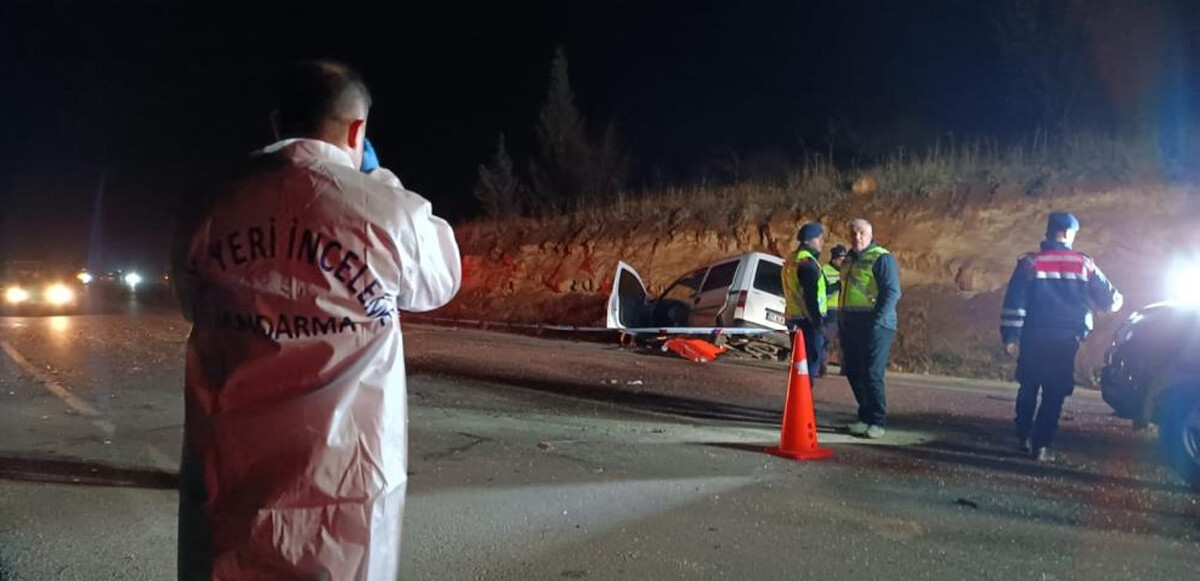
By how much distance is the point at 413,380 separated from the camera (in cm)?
1064

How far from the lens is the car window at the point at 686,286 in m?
15.5

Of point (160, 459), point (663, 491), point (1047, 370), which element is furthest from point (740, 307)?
point (160, 459)

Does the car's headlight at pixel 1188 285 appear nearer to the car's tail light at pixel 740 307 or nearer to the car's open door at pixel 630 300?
the car's tail light at pixel 740 307

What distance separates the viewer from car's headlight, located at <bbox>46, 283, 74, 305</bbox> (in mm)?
24469

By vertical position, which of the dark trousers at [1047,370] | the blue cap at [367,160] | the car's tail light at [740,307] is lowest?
the dark trousers at [1047,370]

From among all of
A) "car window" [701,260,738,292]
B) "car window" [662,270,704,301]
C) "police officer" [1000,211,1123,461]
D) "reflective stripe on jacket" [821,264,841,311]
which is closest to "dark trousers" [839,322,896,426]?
"police officer" [1000,211,1123,461]

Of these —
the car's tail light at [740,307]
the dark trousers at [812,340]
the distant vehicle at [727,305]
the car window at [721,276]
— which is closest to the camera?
the dark trousers at [812,340]

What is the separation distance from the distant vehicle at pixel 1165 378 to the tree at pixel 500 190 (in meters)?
23.4

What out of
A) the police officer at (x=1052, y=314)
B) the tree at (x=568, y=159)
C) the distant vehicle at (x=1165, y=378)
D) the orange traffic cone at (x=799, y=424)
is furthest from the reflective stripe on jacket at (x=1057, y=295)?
the tree at (x=568, y=159)

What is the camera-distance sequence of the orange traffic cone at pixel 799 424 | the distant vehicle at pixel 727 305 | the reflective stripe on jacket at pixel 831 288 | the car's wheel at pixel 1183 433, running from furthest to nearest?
1. the distant vehicle at pixel 727 305
2. the reflective stripe on jacket at pixel 831 288
3. the orange traffic cone at pixel 799 424
4. the car's wheel at pixel 1183 433

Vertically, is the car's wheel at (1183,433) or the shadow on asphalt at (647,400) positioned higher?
the car's wheel at (1183,433)

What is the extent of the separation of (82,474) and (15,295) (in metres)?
21.7

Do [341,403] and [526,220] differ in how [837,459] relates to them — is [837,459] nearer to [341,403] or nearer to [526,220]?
[341,403]

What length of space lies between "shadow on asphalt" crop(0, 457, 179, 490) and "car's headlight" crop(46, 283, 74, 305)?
2060cm
